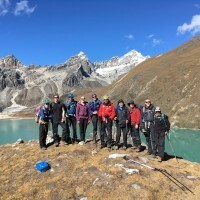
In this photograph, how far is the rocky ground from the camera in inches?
556

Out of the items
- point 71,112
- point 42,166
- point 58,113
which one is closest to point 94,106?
point 71,112

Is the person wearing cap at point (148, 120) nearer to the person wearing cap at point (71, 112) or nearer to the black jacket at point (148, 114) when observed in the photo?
the black jacket at point (148, 114)

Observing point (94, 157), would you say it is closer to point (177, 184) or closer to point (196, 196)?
point (177, 184)

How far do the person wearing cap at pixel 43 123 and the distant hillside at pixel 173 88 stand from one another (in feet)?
261

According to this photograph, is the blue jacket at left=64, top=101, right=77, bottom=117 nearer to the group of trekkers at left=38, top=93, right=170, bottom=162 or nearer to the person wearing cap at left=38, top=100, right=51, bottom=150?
the group of trekkers at left=38, top=93, right=170, bottom=162

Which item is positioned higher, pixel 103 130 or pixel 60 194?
pixel 103 130

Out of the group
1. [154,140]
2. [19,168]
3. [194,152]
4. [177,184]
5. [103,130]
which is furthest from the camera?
[194,152]

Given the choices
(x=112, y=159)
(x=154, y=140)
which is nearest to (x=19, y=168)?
(x=112, y=159)

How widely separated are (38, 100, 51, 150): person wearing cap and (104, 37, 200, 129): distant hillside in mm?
79489

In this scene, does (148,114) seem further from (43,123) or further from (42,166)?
(42,166)

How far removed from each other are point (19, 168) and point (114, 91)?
144809mm

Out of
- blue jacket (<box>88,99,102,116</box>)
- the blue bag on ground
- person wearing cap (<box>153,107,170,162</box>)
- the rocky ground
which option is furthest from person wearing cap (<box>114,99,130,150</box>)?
the blue bag on ground

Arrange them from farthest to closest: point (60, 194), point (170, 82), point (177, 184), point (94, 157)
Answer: point (170, 82) → point (94, 157) → point (177, 184) → point (60, 194)

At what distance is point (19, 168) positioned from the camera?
1727 cm
